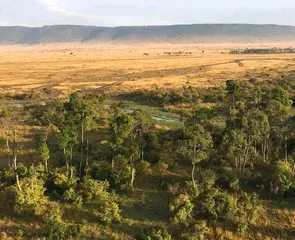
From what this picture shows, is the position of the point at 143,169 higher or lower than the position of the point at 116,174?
lower

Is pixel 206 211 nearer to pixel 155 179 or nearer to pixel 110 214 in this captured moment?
pixel 110 214

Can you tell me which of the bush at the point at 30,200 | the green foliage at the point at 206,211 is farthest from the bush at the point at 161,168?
the bush at the point at 30,200

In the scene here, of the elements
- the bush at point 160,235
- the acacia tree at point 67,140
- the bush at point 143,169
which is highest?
the acacia tree at point 67,140

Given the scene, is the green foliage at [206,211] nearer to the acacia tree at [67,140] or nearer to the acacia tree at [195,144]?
the acacia tree at [195,144]

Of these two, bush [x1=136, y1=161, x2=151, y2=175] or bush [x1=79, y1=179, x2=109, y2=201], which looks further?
bush [x1=136, y1=161, x2=151, y2=175]

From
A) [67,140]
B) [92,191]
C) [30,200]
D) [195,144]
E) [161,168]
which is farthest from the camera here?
[161,168]

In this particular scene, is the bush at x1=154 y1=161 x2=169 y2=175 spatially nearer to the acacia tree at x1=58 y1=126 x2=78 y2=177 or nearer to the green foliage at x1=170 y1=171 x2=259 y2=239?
the green foliage at x1=170 y1=171 x2=259 y2=239

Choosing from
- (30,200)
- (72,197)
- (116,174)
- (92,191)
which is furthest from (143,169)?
(30,200)

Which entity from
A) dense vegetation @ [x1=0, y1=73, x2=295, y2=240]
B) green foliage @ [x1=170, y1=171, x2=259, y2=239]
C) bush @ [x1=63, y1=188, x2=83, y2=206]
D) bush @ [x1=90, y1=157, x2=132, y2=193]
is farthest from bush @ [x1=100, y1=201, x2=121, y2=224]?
green foliage @ [x1=170, y1=171, x2=259, y2=239]

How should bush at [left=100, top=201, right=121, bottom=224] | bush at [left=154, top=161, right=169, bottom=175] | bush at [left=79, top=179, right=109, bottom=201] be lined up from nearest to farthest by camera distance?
1. bush at [left=100, top=201, right=121, bottom=224]
2. bush at [left=79, top=179, right=109, bottom=201]
3. bush at [left=154, top=161, right=169, bottom=175]
